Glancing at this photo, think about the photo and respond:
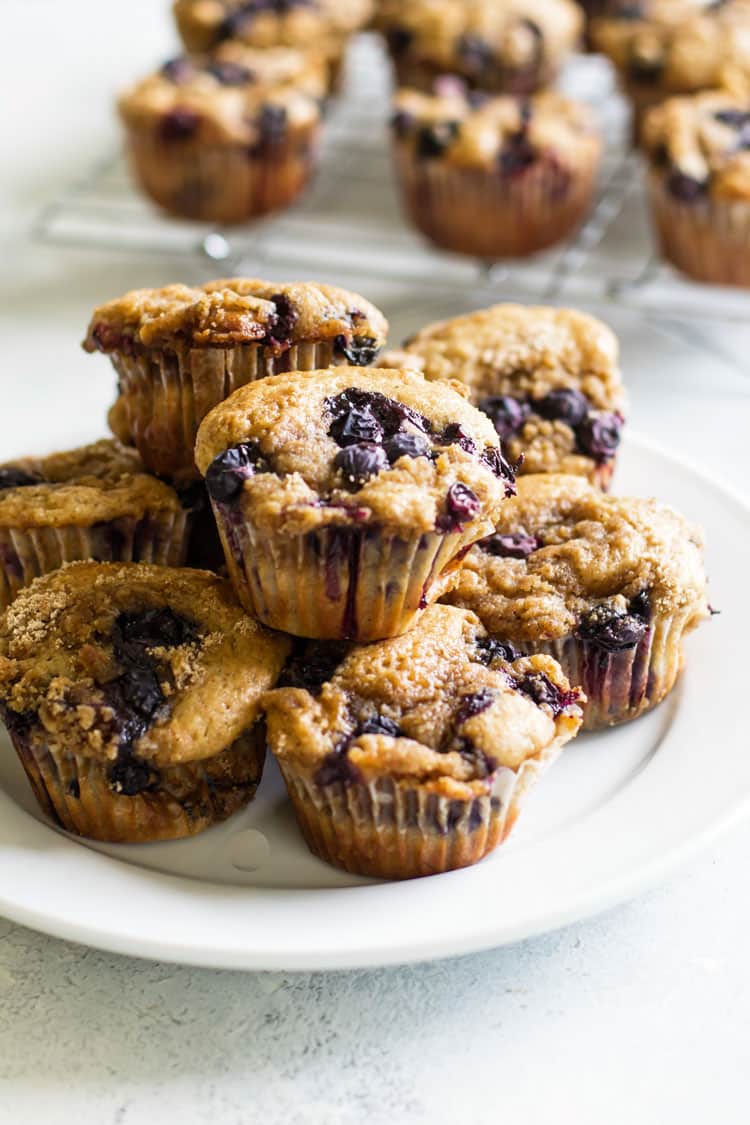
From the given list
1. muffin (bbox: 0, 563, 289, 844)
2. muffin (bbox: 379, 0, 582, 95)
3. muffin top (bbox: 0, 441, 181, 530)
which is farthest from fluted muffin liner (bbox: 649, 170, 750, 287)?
muffin (bbox: 0, 563, 289, 844)

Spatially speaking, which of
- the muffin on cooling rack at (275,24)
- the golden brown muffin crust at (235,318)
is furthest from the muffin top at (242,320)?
the muffin on cooling rack at (275,24)

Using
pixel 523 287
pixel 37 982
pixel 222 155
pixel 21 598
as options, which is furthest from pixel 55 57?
pixel 37 982

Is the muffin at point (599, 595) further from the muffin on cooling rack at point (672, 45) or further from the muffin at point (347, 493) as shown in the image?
the muffin on cooling rack at point (672, 45)

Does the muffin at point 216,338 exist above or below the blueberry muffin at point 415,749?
above

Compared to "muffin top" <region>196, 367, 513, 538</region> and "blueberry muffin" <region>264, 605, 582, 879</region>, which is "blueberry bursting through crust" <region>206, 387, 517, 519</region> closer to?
"muffin top" <region>196, 367, 513, 538</region>

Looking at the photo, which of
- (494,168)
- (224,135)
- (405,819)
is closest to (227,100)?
(224,135)
